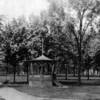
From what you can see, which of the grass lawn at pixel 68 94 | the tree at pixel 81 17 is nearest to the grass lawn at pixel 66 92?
the grass lawn at pixel 68 94

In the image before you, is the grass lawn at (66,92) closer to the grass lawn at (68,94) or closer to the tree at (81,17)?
the grass lawn at (68,94)

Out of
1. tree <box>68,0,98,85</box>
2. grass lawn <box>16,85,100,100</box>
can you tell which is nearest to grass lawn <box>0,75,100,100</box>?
grass lawn <box>16,85,100,100</box>

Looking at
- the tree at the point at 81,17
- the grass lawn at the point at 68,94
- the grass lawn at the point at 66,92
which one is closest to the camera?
the grass lawn at the point at 68,94

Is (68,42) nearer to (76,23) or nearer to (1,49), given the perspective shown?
(76,23)

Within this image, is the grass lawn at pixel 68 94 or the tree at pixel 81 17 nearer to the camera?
the grass lawn at pixel 68 94

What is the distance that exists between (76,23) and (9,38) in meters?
10.1

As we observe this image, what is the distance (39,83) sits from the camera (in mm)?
31516

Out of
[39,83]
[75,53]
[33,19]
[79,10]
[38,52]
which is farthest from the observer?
[75,53]

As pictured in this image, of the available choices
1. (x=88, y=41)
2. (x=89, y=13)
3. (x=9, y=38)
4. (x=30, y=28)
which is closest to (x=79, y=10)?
(x=89, y=13)

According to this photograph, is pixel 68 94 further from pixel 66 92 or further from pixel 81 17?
pixel 81 17

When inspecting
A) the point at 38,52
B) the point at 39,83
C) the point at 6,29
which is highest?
the point at 6,29

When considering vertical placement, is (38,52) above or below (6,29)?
→ below

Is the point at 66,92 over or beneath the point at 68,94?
beneath

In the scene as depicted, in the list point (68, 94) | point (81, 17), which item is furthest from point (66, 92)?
point (81, 17)
